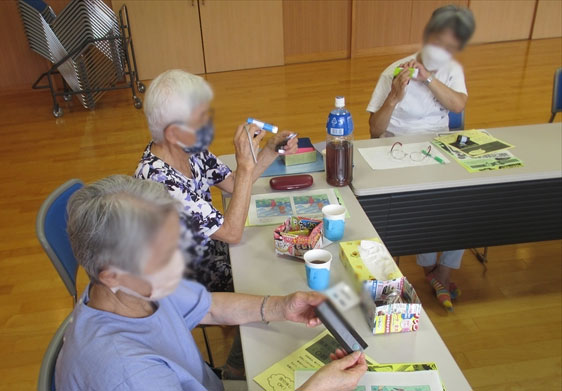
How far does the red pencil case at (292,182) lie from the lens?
1.72 m

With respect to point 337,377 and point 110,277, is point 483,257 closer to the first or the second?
point 337,377

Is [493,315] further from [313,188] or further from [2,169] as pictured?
[2,169]

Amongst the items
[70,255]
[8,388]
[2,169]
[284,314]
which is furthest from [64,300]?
[2,169]

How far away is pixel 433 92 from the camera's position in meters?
1.36

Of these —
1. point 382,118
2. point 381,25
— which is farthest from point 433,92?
point 382,118

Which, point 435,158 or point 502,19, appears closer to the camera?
point 502,19

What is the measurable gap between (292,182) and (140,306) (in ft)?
3.22

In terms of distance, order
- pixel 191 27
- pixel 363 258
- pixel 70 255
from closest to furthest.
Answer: pixel 363 258
pixel 70 255
pixel 191 27

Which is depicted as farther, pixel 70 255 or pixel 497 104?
pixel 497 104

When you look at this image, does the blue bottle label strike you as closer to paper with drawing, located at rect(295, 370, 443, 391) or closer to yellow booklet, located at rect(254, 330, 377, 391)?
yellow booklet, located at rect(254, 330, 377, 391)

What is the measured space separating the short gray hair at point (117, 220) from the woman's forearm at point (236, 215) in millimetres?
638

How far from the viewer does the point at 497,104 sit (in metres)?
4.14

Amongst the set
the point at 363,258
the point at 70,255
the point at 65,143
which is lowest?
the point at 65,143

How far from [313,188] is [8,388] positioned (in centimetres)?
143
